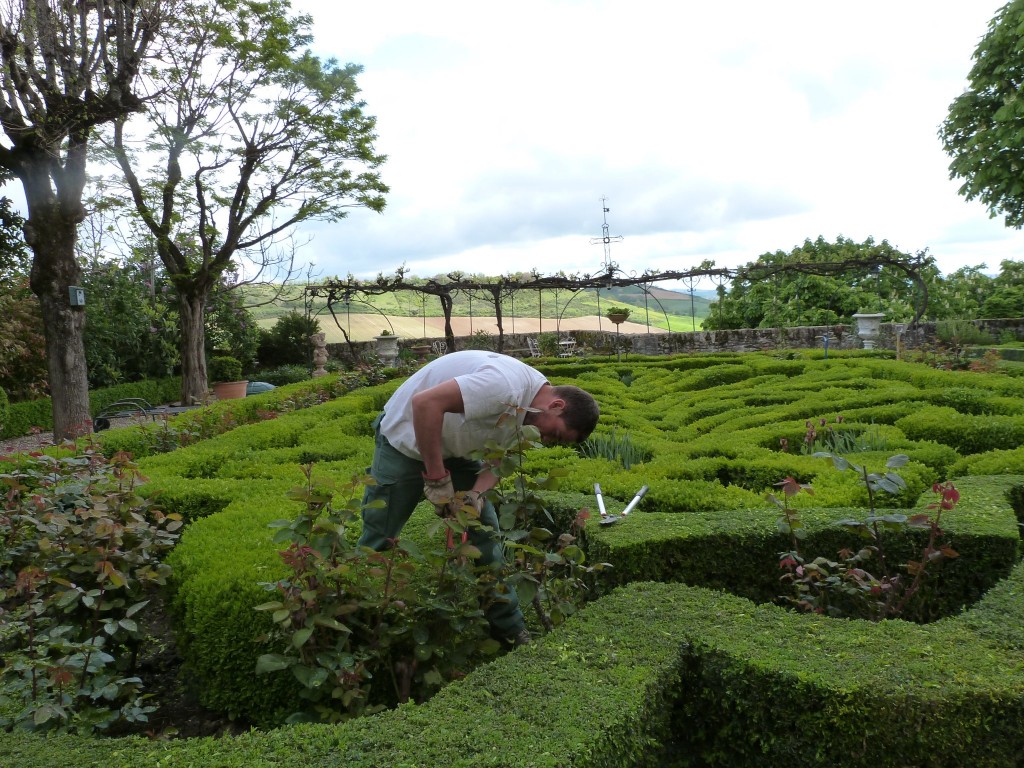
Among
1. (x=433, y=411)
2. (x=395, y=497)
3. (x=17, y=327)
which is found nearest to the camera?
(x=433, y=411)

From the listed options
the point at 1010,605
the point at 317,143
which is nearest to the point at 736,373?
the point at 1010,605

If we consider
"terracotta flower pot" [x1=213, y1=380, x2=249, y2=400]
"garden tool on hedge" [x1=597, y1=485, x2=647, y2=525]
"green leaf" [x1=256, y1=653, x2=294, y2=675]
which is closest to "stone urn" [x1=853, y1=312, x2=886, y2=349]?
"terracotta flower pot" [x1=213, y1=380, x2=249, y2=400]

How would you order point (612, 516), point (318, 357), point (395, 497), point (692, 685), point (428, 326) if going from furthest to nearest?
point (428, 326) → point (318, 357) → point (612, 516) → point (395, 497) → point (692, 685)

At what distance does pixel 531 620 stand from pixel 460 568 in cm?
95

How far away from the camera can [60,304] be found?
31.3 feet

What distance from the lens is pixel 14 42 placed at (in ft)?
28.9

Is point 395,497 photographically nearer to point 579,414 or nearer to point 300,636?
point 579,414

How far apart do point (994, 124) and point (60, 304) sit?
19.6 meters

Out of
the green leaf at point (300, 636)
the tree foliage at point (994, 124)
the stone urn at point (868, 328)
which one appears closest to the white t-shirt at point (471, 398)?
the green leaf at point (300, 636)

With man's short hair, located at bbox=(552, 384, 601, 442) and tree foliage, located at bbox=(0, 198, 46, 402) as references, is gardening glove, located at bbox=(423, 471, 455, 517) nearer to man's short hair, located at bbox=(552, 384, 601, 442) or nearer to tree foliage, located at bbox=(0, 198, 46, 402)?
man's short hair, located at bbox=(552, 384, 601, 442)

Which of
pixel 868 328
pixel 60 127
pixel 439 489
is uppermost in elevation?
pixel 60 127

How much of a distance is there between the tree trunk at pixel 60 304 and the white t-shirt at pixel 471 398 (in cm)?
794

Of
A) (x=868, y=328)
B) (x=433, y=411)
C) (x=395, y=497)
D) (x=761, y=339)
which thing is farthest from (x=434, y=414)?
(x=761, y=339)

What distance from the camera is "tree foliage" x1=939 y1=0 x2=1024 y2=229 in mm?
16438
